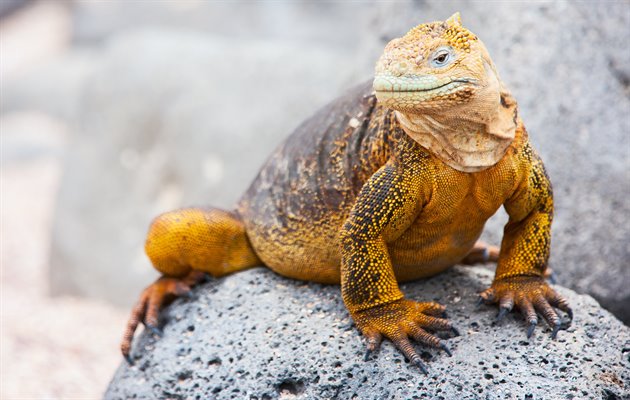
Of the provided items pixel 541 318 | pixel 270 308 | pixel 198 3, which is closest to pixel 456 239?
pixel 541 318

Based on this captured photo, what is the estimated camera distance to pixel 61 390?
6328mm

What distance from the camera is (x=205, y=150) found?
822 cm

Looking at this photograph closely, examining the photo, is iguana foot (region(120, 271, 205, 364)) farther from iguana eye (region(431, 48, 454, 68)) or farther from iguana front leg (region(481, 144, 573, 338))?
iguana eye (region(431, 48, 454, 68))

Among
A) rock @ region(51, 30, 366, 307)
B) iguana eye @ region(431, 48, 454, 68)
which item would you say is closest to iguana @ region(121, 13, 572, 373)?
iguana eye @ region(431, 48, 454, 68)

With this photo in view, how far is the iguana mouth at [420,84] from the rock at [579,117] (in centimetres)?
283

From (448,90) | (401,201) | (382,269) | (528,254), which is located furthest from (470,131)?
(528,254)

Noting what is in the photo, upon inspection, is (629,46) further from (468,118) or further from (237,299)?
(237,299)

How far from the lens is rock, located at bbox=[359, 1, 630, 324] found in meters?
5.90

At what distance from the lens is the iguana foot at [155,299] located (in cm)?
486

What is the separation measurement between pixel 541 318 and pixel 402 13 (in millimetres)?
3646

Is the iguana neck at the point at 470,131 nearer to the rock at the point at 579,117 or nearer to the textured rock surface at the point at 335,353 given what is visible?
the textured rock surface at the point at 335,353

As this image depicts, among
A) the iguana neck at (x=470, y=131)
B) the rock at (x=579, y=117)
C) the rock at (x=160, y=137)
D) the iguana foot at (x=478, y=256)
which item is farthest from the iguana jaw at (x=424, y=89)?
the rock at (x=160, y=137)

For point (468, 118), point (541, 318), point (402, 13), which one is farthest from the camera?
point (402, 13)

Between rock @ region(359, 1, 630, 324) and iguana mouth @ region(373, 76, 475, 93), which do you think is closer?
iguana mouth @ region(373, 76, 475, 93)
